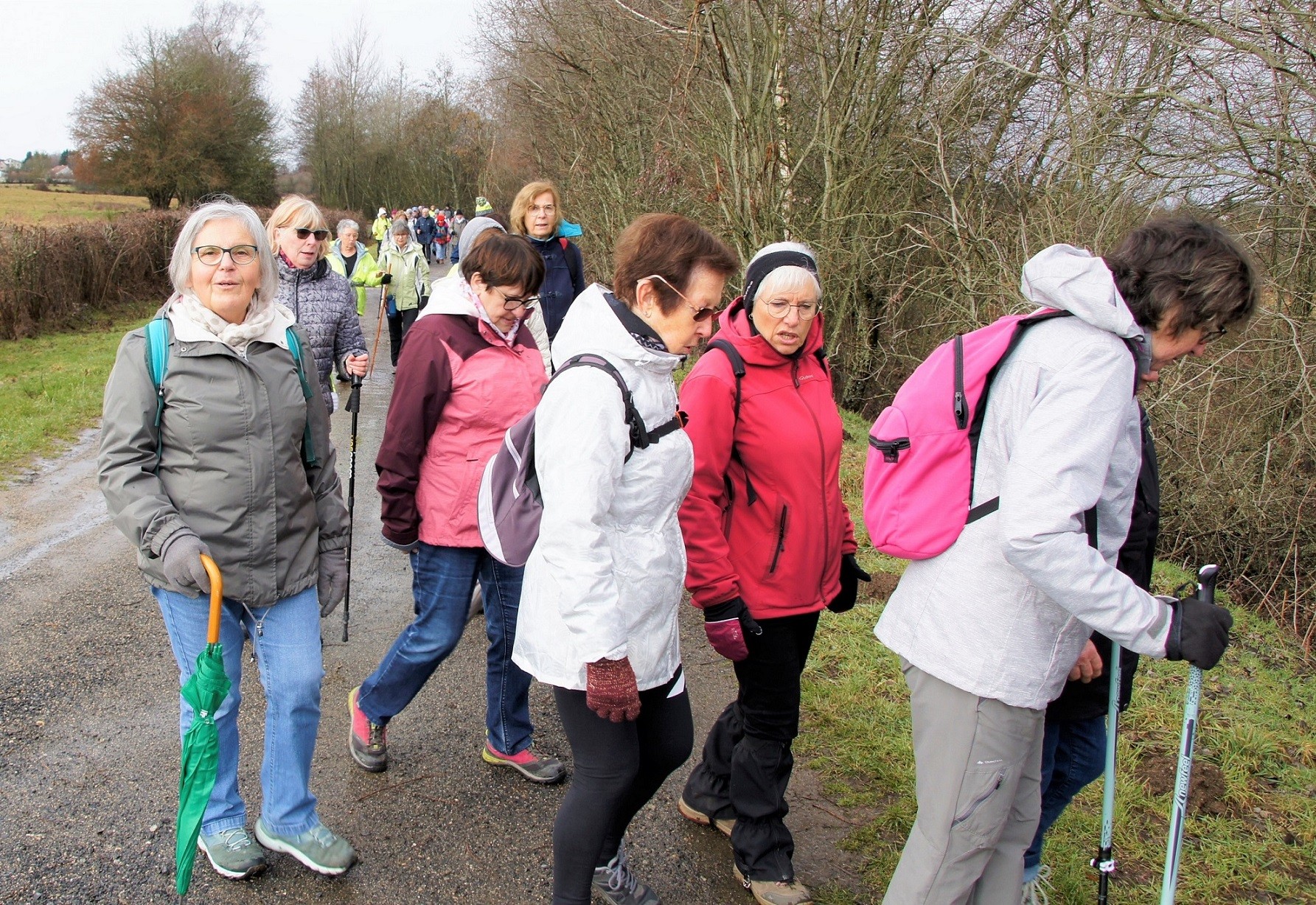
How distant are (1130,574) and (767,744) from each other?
118cm

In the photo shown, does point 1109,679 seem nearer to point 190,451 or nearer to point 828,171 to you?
point 190,451

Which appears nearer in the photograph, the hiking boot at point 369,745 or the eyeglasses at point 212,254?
the eyeglasses at point 212,254

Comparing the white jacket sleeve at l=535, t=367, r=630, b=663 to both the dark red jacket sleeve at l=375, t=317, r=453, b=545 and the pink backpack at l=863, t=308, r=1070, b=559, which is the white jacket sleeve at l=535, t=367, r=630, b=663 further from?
the dark red jacket sleeve at l=375, t=317, r=453, b=545

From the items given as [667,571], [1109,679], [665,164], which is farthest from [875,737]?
[665,164]

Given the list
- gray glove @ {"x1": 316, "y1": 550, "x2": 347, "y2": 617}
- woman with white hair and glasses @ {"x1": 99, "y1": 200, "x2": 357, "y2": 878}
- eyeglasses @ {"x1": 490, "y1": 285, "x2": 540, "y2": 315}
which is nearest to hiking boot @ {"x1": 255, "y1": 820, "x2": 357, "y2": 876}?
woman with white hair and glasses @ {"x1": 99, "y1": 200, "x2": 357, "y2": 878}

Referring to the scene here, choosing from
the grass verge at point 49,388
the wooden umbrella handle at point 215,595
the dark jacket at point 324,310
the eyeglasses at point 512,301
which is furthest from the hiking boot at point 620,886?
the grass verge at point 49,388

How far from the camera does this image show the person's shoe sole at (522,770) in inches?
140

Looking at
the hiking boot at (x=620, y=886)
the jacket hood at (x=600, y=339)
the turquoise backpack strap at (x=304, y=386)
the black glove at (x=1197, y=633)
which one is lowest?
the hiking boot at (x=620, y=886)

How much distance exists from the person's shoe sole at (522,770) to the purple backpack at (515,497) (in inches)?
55.2

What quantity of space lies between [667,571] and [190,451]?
1.37 meters

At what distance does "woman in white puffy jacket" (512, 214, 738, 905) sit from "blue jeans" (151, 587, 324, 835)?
0.84 meters

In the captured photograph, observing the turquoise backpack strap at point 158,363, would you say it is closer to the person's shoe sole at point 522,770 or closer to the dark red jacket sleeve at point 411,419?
the dark red jacket sleeve at point 411,419

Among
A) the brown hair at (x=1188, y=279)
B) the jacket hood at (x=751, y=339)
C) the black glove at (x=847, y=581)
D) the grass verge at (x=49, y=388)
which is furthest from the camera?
the grass verge at (x=49, y=388)

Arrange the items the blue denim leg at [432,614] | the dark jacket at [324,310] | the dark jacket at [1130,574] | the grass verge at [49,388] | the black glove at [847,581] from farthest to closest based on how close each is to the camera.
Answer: the grass verge at [49,388] → the dark jacket at [324,310] → the blue denim leg at [432,614] → the black glove at [847,581] → the dark jacket at [1130,574]
